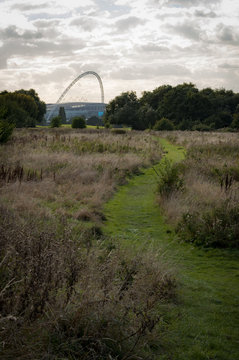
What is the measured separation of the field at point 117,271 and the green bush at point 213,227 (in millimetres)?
23

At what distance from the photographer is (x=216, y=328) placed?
402 centimetres

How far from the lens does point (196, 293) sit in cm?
491

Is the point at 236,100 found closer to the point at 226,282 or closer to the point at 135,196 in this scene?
the point at 135,196

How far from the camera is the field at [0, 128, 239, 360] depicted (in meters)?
3.11

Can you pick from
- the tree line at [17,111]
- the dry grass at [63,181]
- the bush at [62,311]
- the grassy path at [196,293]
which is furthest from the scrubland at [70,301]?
the tree line at [17,111]

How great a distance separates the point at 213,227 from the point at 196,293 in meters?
2.57

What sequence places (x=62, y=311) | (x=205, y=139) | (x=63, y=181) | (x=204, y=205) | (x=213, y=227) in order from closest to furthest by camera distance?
1. (x=62, y=311)
2. (x=213, y=227)
3. (x=204, y=205)
4. (x=63, y=181)
5. (x=205, y=139)

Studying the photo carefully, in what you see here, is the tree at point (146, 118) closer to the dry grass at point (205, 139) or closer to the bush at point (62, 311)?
the dry grass at point (205, 139)

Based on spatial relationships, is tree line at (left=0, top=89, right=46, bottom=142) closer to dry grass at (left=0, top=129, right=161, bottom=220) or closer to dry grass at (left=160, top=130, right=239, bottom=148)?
dry grass at (left=0, top=129, right=161, bottom=220)

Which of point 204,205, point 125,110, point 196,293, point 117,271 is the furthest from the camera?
point 125,110

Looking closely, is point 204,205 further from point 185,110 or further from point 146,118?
point 185,110

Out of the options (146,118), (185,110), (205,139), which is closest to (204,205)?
(205,139)

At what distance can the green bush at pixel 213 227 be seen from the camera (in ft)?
23.4

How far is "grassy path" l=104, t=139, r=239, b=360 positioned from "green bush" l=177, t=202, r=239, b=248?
282mm
